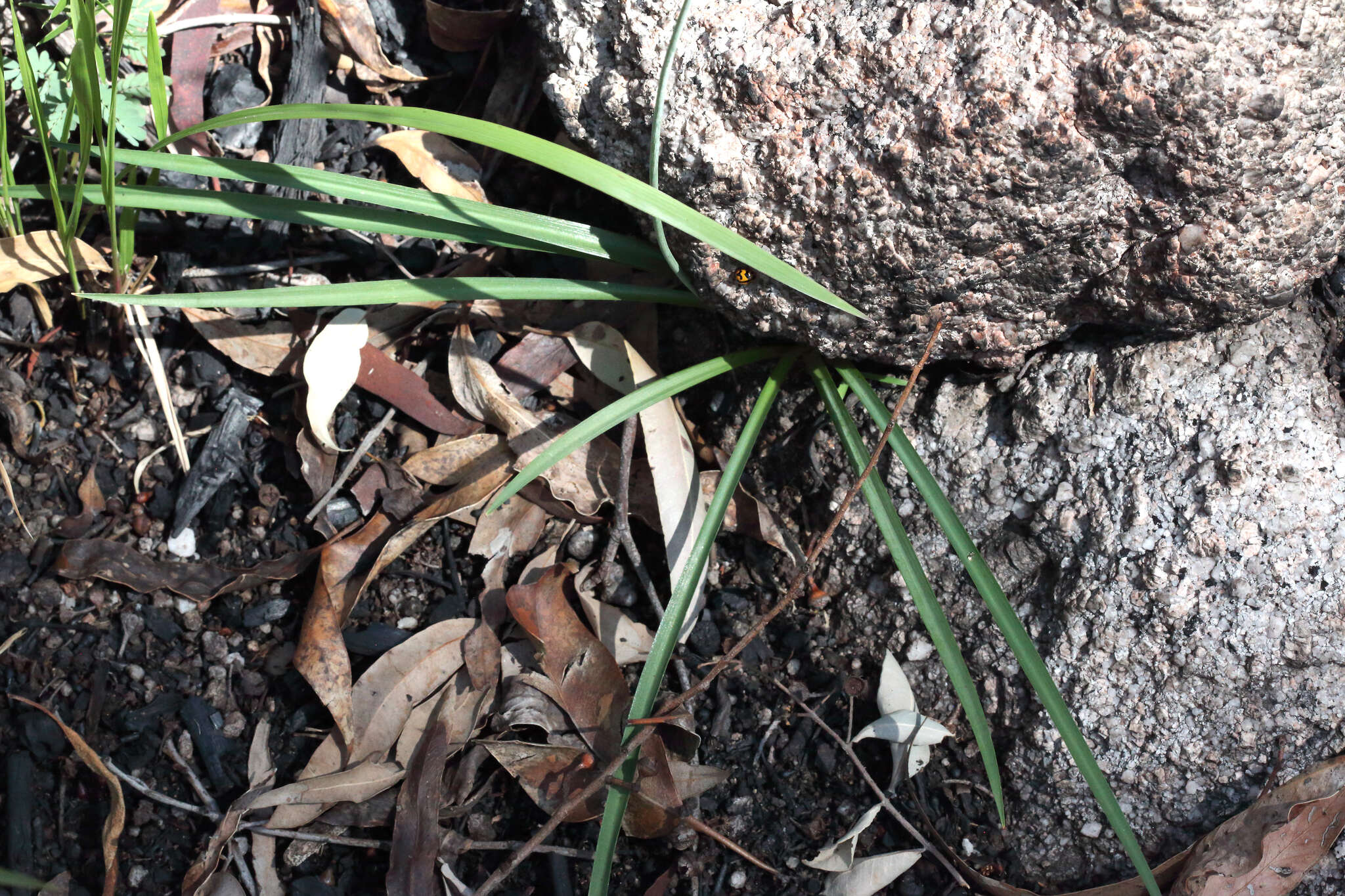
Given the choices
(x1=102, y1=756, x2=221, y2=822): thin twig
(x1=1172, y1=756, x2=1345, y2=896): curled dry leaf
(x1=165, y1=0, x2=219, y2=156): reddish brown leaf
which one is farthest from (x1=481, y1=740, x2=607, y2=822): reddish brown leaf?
(x1=165, y1=0, x2=219, y2=156): reddish brown leaf

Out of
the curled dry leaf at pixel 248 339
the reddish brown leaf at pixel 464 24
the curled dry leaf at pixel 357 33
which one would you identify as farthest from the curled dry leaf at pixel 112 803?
the reddish brown leaf at pixel 464 24

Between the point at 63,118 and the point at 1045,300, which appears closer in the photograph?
the point at 1045,300

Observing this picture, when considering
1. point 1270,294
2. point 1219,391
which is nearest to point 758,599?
point 1219,391

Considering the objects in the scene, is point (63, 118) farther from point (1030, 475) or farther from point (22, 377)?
point (1030, 475)

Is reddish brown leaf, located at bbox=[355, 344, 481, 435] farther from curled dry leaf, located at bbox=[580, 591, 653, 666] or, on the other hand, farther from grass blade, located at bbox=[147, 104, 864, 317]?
grass blade, located at bbox=[147, 104, 864, 317]

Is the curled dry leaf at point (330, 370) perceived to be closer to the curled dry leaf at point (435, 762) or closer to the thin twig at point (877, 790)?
the curled dry leaf at point (435, 762)

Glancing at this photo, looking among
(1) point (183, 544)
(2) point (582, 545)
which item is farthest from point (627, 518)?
(1) point (183, 544)
